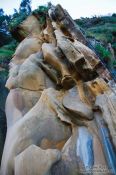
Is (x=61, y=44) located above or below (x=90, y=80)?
above

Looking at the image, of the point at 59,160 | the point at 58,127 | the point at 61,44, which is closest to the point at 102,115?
the point at 58,127

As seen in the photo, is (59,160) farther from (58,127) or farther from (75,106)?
(75,106)

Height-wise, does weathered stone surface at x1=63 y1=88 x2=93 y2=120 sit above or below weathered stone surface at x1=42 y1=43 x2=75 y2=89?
below

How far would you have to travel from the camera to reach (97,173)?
19.7 ft

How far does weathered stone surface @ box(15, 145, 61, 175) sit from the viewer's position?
619 cm

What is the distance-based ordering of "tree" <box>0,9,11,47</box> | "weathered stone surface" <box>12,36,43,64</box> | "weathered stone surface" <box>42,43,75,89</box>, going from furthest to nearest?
"tree" <box>0,9,11,47</box>
"weathered stone surface" <box>12,36,43,64</box>
"weathered stone surface" <box>42,43,75,89</box>

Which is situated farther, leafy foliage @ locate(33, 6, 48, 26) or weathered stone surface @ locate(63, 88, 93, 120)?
leafy foliage @ locate(33, 6, 48, 26)

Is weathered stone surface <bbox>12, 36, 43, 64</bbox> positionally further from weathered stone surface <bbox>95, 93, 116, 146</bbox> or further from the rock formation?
weathered stone surface <bbox>95, 93, 116, 146</bbox>

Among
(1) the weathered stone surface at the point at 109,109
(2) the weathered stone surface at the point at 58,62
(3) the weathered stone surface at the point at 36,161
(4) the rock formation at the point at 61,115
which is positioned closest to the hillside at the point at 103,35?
(4) the rock formation at the point at 61,115

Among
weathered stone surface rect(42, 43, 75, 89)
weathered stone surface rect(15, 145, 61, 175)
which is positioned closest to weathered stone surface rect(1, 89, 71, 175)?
weathered stone surface rect(15, 145, 61, 175)

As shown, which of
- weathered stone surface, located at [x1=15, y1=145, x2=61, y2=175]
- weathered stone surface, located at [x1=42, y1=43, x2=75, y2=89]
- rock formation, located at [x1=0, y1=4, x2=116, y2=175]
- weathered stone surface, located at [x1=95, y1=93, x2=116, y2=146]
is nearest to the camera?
weathered stone surface, located at [x1=15, y1=145, x2=61, y2=175]

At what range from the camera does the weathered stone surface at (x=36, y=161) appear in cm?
619

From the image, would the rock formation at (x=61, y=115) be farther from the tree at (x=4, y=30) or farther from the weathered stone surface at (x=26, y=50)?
the tree at (x=4, y=30)

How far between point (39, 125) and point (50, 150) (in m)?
1.20
